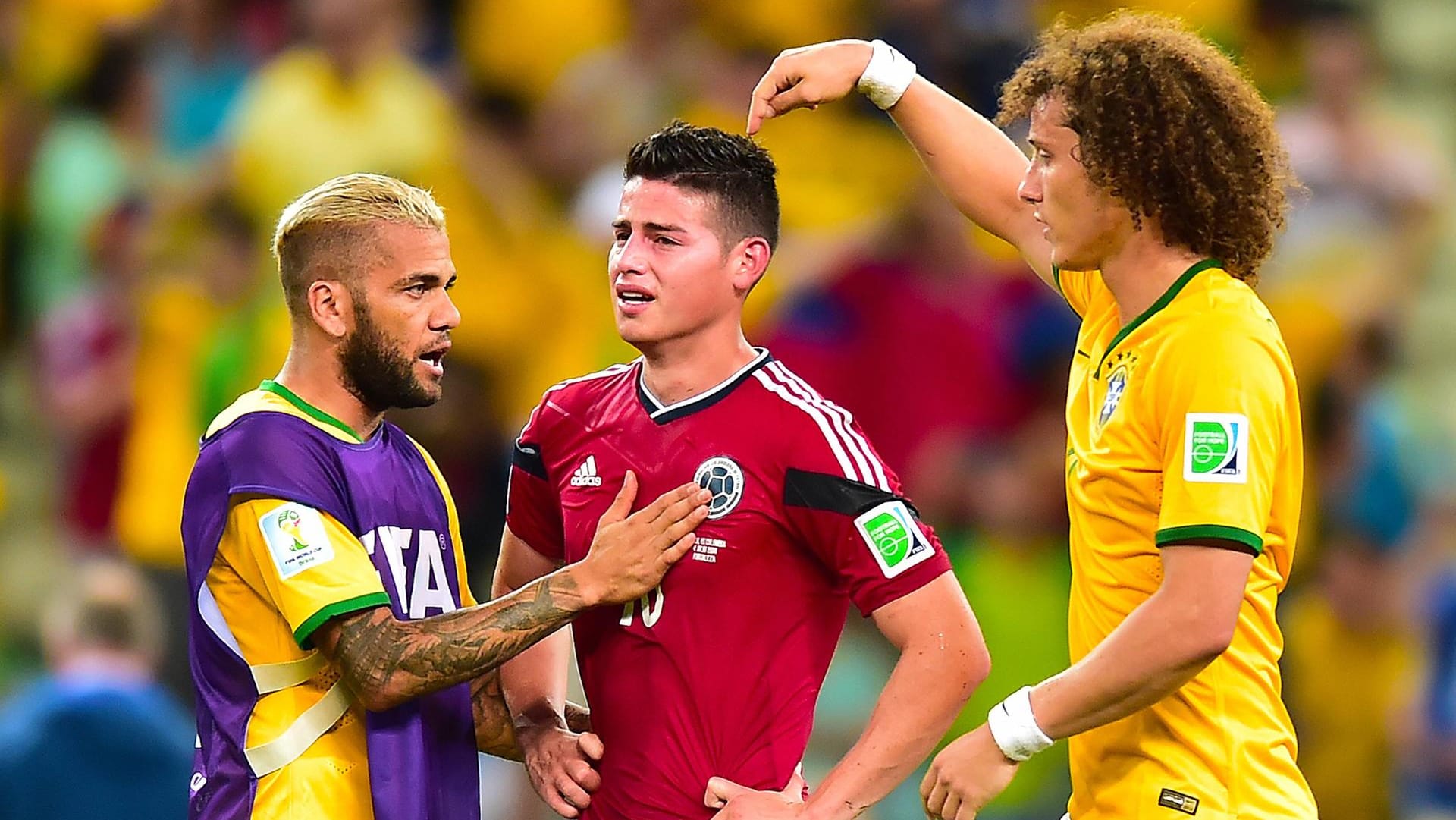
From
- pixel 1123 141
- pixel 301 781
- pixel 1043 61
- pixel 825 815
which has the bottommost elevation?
pixel 825 815

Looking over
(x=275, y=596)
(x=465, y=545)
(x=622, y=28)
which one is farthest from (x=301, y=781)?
(x=622, y=28)

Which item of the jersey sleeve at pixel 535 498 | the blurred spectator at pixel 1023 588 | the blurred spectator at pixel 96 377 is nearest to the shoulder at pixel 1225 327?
the jersey sleeve at pixel 535 498

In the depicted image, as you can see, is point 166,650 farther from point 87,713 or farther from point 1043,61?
Result: point 1043,61

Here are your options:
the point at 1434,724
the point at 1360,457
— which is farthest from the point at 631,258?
the point at 1360,457

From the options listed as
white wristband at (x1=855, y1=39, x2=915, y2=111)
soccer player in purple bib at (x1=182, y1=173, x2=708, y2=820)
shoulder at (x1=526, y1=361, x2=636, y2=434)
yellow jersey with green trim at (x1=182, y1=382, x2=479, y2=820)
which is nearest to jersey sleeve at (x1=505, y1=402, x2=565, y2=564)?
shoulder at (x1=526, y1=361, x2=636, y2=434)

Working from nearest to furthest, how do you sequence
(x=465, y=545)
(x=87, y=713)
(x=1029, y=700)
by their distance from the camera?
(x=1029, y=700), (x=87, y=713), (x=465, y=545)

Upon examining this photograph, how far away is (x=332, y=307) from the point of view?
13.1ft

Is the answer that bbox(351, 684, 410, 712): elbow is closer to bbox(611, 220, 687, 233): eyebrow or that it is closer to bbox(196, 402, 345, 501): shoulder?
bbox(196, 402, 345, 501): shoulder

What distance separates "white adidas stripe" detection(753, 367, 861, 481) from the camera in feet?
12.7

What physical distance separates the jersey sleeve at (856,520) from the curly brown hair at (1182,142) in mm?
714

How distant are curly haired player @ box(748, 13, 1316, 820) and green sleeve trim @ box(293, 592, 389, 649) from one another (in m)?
1.11

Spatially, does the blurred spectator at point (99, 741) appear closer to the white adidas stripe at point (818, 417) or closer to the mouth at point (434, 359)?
the mouth at point (434, 359)

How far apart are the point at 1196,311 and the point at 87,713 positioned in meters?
4.42

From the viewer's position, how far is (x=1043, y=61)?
4047mm
